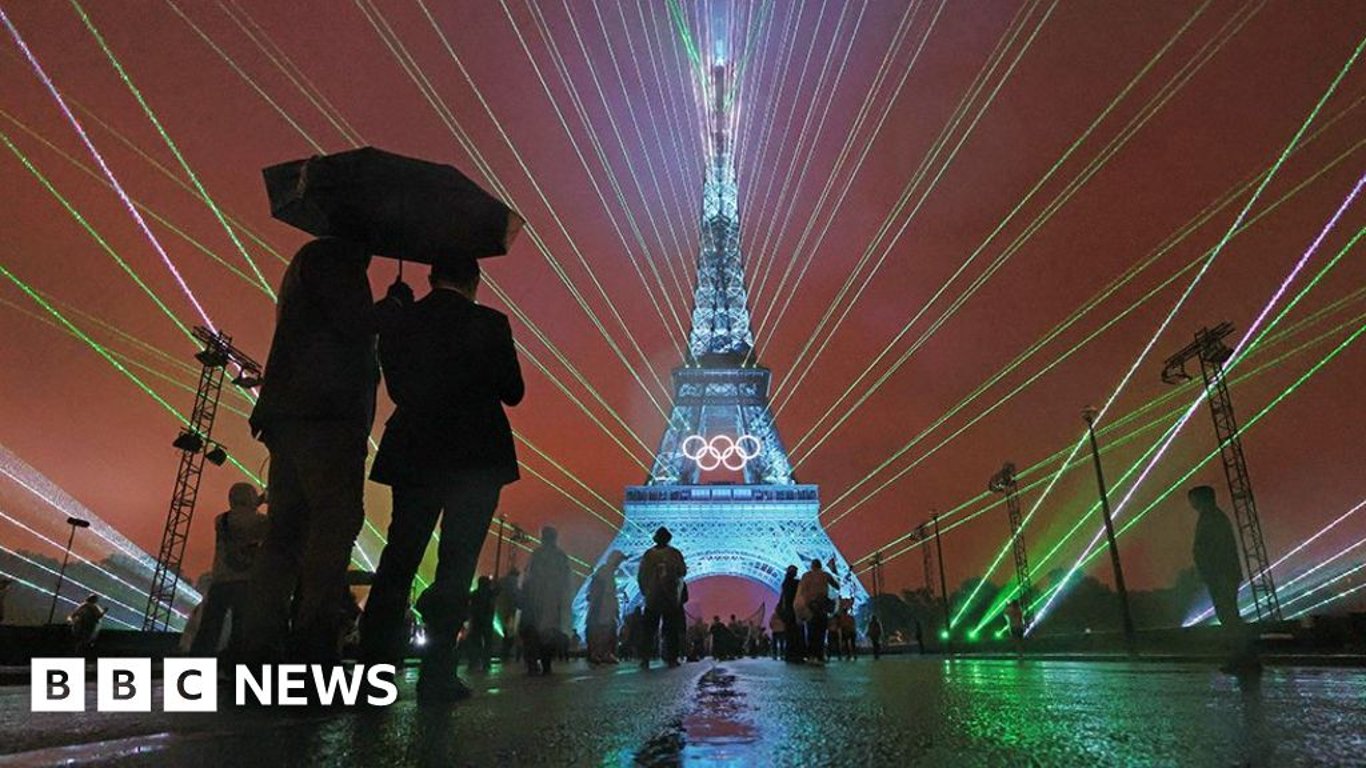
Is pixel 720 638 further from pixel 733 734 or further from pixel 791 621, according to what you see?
pixel 733 734

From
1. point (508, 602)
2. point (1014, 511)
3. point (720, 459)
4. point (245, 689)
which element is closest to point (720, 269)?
point (720, 459)

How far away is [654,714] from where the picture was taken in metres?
2.02

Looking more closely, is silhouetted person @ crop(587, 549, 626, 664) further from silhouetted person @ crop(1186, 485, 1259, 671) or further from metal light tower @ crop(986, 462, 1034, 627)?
metal light tower @ crop(986, 462, 1034, 627)

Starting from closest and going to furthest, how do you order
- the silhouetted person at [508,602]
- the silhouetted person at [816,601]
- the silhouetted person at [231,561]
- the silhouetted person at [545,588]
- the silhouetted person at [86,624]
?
the silhouetted person at [231,561]
the silhouetted person at [545,588]
the silhouetted person at [816,601]
the silhouetted person at [86,624]
the silhouetted person at [508,602]

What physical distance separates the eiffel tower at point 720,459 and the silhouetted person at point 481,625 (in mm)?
23816

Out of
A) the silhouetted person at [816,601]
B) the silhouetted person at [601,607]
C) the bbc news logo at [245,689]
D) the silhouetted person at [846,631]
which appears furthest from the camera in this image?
the silhouetted person at [846,631]

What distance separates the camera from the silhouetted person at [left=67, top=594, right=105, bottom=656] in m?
10.2

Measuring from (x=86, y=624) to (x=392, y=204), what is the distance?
1090cm

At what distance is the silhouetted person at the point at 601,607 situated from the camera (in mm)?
10375

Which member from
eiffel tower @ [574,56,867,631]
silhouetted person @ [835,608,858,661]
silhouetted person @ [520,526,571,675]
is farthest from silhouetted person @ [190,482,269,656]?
eiffel tower @ [574,56,867,631]

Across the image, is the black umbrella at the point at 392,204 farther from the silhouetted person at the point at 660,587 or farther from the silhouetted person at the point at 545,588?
the silhouetted person at the point at 660,587

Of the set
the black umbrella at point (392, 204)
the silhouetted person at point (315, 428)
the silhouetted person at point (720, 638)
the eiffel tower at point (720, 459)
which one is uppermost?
the eiffel tower at point (720, 459)

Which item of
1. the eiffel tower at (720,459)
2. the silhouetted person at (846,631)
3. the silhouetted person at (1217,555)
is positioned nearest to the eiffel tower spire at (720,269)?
the eiffel tower at (720,459)

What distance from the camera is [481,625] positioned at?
31.0ft
